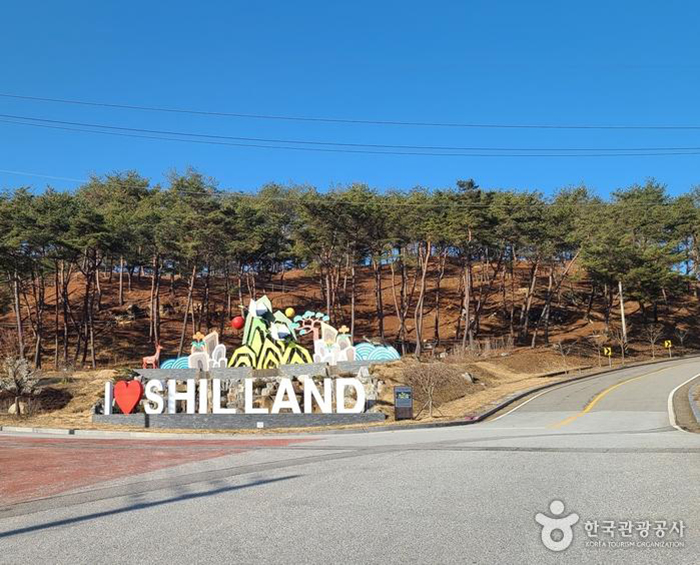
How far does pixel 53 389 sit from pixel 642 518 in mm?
33894

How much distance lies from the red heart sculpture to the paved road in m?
11.4

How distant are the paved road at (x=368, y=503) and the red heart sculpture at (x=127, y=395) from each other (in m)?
11.4

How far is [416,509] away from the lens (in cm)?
774

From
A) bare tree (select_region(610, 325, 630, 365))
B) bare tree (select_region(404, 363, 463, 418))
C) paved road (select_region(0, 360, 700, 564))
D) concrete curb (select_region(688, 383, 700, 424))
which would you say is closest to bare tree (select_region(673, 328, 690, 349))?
bare tree (select_region(610, 325, 630, 365))

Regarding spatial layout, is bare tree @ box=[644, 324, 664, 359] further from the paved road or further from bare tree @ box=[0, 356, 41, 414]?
bare tree @ box=[0, 356, 41, 414]

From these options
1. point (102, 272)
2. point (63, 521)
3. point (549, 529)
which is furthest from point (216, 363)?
point (102, 272)

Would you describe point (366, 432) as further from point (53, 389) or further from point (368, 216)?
point (368, 216)

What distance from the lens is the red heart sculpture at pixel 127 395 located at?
1095 inches

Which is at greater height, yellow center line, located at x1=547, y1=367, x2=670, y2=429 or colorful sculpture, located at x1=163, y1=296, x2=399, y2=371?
colorful sculpture, located at x1=163, y1=296, x2=399, y2=371

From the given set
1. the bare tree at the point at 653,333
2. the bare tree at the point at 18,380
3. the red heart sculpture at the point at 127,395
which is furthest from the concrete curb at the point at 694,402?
the bare tree at the point at 18,380

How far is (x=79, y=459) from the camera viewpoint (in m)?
15.6

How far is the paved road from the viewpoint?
6102 mm

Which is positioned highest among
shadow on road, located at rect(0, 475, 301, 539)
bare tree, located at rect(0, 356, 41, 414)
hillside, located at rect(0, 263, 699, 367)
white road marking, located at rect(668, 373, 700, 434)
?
hillside, located at rect(0, 263, 699, 367)

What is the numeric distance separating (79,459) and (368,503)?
10.3 m
